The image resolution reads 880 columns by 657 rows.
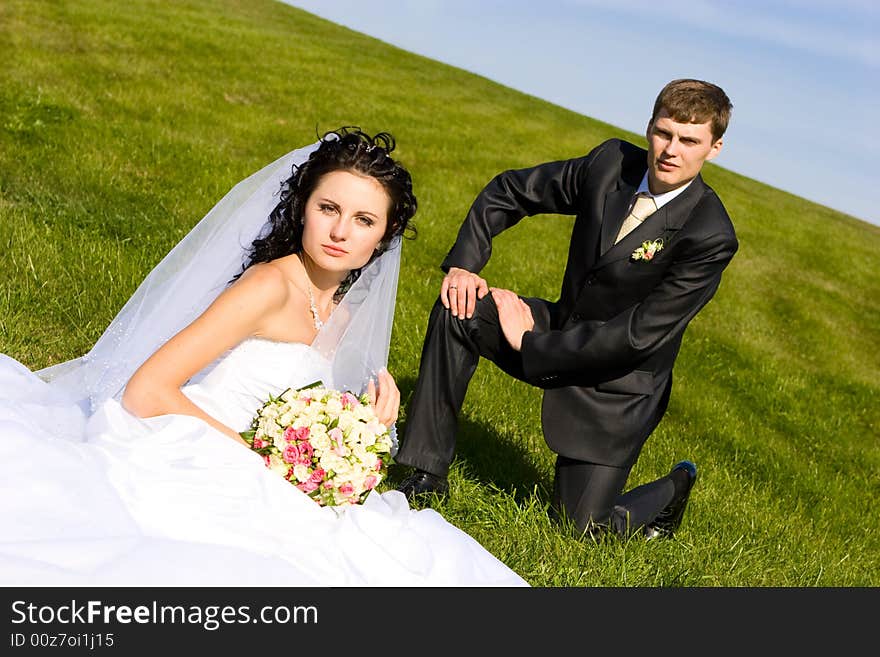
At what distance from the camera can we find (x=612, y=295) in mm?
6027

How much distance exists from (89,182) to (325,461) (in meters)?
8.21

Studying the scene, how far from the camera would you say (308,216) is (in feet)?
16.8

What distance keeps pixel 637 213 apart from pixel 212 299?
2.77 metres

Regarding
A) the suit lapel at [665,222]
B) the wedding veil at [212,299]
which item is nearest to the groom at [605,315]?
the suit lapel at [665,222]

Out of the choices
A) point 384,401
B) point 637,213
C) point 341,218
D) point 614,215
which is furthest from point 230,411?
point 637,213

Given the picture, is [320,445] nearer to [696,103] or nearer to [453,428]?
[453,428]

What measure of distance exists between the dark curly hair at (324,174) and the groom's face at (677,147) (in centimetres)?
155

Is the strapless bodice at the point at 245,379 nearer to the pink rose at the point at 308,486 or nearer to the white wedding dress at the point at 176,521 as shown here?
the white wedding dress at the point at 176,521

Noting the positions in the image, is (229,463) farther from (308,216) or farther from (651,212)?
(651,212)

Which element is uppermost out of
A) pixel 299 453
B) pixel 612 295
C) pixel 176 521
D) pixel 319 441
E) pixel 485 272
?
pixel 612 295

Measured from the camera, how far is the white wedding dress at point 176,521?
12.3ft

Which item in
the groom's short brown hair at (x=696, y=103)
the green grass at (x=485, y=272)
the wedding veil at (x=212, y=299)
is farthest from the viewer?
the green grass at (x=485, y=272)

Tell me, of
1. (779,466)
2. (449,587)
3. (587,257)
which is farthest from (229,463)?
(779,466)

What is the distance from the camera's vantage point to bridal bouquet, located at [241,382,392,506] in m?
4.41
